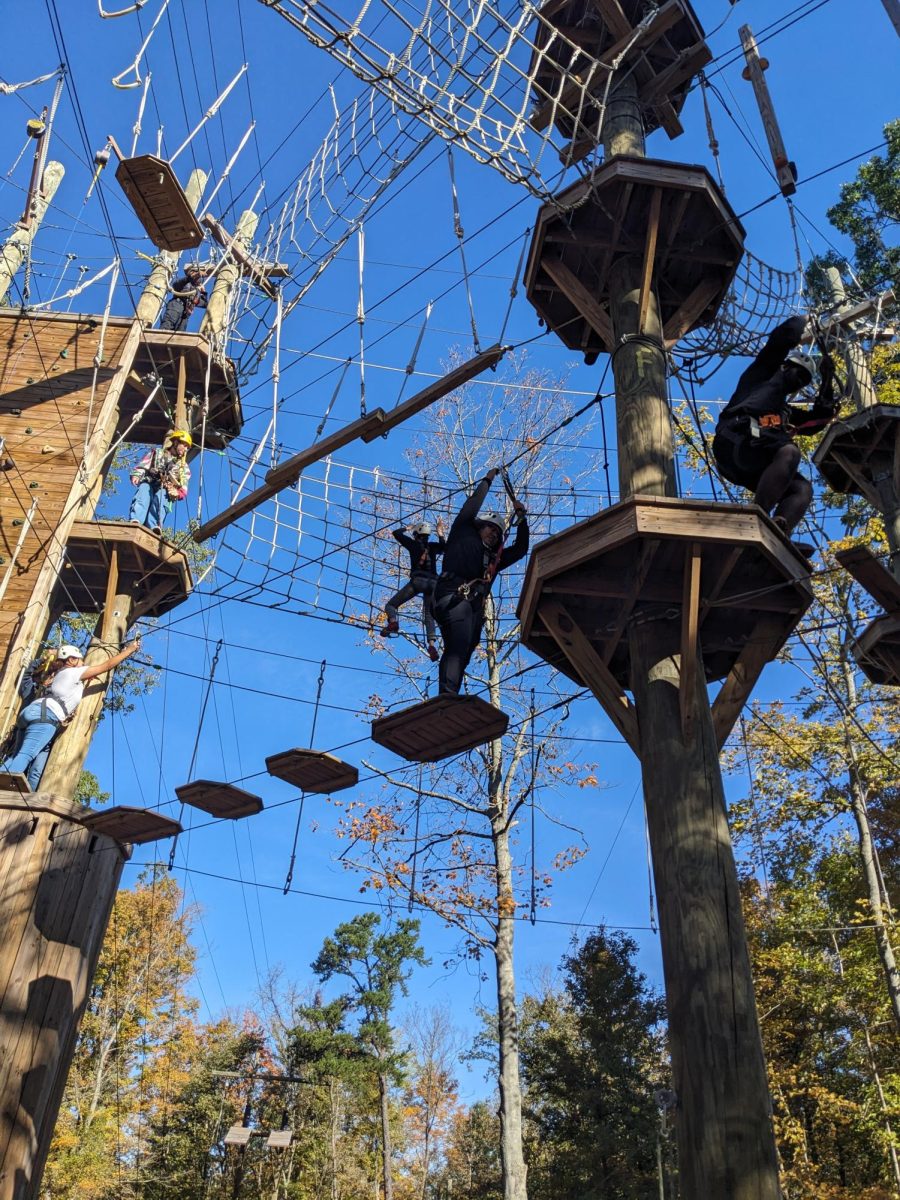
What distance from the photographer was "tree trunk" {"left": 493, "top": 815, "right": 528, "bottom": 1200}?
12.1 metres

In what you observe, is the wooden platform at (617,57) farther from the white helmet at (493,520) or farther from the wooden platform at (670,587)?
the wooden platform at (670,587)

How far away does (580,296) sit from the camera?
6141 mm

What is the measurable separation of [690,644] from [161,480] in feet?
23.9

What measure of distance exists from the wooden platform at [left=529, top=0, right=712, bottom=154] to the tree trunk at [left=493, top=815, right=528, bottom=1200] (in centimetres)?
997

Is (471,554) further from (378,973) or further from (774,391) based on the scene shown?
(378,973)

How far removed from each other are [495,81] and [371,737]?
4662mm

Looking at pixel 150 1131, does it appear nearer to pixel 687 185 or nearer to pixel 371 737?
pixel 371 737

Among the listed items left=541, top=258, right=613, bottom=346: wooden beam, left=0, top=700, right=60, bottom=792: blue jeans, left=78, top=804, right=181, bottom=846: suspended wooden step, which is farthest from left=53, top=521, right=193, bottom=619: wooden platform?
left=541, top=258, right=613, bottom=346: wooden beam

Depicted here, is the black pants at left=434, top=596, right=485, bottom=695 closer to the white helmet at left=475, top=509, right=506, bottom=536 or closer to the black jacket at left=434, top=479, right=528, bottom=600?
the black jacket at left=434, top=479, right=528, bottom=600

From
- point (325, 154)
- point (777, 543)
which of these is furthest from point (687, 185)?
point (325, 154)

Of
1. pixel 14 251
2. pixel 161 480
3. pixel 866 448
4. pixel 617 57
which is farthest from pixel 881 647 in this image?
pixel 14 251

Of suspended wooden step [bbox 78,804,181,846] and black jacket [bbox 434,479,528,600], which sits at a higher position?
black jacket [bbox 434,479,528,600]

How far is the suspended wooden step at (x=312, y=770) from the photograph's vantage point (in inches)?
259

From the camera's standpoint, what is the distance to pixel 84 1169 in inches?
802
